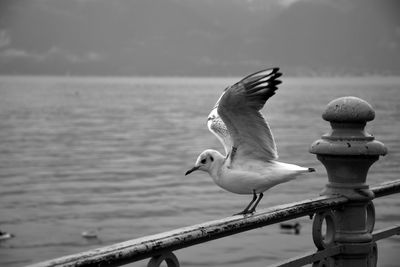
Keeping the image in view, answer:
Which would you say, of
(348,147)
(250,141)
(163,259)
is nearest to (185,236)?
(163,259)

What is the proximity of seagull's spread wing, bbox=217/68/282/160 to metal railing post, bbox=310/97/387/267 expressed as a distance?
1.58 ft

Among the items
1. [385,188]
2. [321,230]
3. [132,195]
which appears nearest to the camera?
[321,230]

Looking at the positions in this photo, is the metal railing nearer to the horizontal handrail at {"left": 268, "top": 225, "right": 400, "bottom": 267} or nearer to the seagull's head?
the horizontal handrail at {"left": 268, "top": 225, "right": 400, "bottom": 267}

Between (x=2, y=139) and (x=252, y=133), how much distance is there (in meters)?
57.6

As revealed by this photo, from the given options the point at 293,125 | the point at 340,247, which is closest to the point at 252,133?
the point at 340,247

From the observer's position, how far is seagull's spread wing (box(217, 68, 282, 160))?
5.03 meters

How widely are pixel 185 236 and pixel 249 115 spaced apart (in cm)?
204

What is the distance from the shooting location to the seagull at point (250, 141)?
5.01 m

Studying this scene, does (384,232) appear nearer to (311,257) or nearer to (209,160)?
(311,257)

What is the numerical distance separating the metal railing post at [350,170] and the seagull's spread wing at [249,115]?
482 millimetres

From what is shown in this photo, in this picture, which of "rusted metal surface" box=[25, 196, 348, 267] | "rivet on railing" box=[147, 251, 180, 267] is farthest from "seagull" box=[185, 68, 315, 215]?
"rivet on railing" box=[147, 251, 180, 267]

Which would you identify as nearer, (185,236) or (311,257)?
(185,236)

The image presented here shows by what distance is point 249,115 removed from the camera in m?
5.12

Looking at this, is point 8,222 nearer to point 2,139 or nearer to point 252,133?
point 252,133
